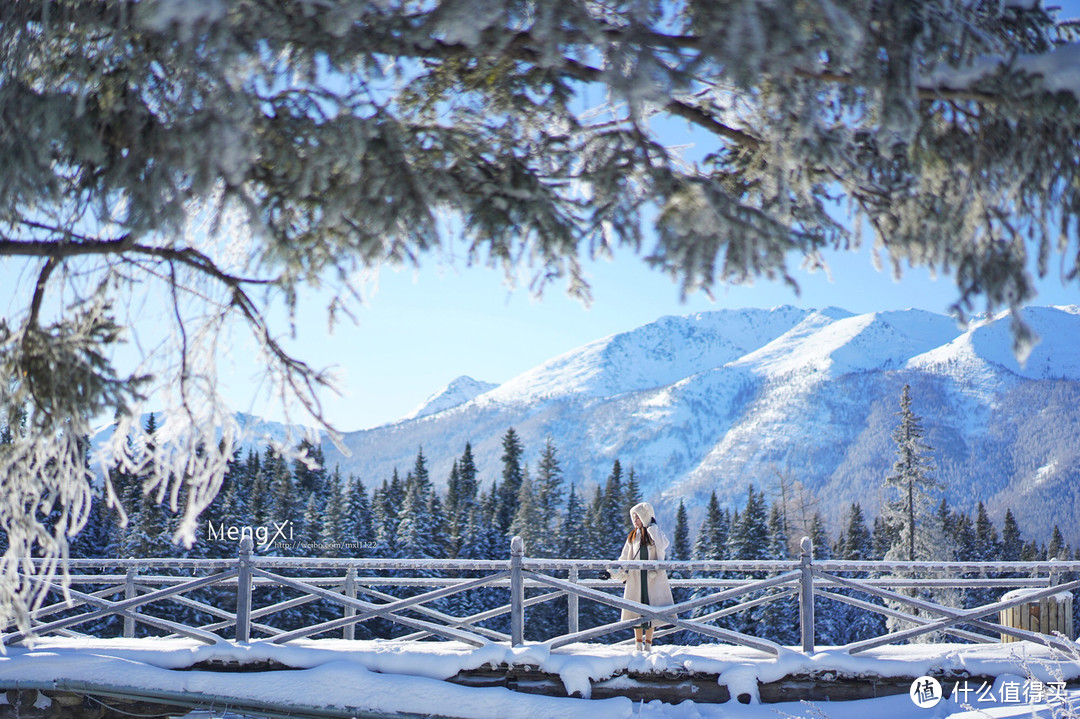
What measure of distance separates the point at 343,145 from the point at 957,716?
19.2 ft

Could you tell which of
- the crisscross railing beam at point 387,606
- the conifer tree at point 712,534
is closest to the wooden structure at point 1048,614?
the crisscross railing beam at point 387,606

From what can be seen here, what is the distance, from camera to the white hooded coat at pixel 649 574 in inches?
316

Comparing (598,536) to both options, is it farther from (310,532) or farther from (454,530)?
Answer: (310,532)

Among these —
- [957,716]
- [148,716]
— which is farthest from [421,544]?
[957,716]

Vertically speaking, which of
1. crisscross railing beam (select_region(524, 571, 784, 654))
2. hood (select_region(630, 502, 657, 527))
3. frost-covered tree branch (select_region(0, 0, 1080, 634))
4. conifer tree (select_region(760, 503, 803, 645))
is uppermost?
frost-covered tree branch (select_region(0, 0, 1080, 634))

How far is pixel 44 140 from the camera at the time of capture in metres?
3.27

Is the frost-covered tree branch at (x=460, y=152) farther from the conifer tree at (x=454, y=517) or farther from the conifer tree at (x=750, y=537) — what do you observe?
the conifer tree at (x=454, y=517)

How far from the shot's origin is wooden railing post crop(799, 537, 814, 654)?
7629mm

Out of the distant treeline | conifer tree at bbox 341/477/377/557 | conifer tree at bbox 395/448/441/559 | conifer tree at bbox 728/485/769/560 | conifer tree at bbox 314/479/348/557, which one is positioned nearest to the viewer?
Result: the distant treeline

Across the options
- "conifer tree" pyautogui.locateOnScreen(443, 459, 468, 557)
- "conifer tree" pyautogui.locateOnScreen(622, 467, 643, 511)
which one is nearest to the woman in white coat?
"conifer tree" pyautogui.locateOnScreen(443, 459, 468, 557)

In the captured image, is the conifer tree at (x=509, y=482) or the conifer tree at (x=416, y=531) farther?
the conifer tree at (x=509, y=482)

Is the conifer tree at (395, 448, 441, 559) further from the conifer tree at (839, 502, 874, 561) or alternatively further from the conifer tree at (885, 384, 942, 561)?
the conifer tree at (839, 502, 874, 561)

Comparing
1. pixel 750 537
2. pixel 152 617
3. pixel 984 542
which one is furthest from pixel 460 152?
pixel 984 542

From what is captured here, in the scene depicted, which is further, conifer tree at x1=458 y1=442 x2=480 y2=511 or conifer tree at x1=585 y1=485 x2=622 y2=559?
conifer tree at x1=458 y1=442 x2=480 y2=511
